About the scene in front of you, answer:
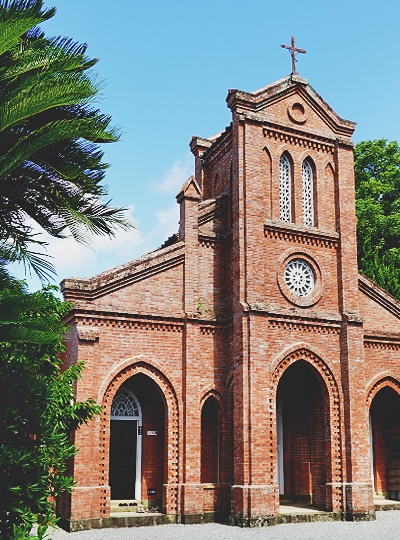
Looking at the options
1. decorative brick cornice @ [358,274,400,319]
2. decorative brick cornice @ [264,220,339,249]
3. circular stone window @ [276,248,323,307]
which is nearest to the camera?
circular stone window @ [276,248,323,307]

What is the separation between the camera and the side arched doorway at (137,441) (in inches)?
685

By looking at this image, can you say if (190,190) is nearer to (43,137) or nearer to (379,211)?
(43,137)

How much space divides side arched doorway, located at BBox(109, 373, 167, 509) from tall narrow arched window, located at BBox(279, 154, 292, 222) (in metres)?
6.32

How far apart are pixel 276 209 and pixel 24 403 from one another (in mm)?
10858

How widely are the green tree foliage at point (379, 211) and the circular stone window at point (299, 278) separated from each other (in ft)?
29.4

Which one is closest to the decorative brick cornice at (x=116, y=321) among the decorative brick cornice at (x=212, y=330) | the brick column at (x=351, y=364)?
the decorative brick cornice at (x=212, y=330)

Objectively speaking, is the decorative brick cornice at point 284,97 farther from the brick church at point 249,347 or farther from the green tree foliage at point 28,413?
the green tree foliage at point 28,413

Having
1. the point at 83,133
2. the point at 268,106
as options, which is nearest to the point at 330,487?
the point at 268,106

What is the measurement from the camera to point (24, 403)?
396 inches

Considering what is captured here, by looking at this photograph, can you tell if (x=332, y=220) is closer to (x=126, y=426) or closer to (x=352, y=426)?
(x=352, y=426)

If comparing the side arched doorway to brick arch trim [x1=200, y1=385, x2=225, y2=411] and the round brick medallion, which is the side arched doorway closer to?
brick arch trim [x1=200, y1=385, x2=225, y2=411]

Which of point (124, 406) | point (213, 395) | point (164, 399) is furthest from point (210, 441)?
point (124, 406)

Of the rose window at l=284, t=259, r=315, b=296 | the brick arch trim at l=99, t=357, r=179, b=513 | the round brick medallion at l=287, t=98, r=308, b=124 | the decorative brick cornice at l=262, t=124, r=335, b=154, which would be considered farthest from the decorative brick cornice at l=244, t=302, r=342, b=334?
the round brick medallion at l=287, t=98, r=308, b=124

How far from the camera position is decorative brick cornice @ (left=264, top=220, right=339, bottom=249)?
18562 millimetres
